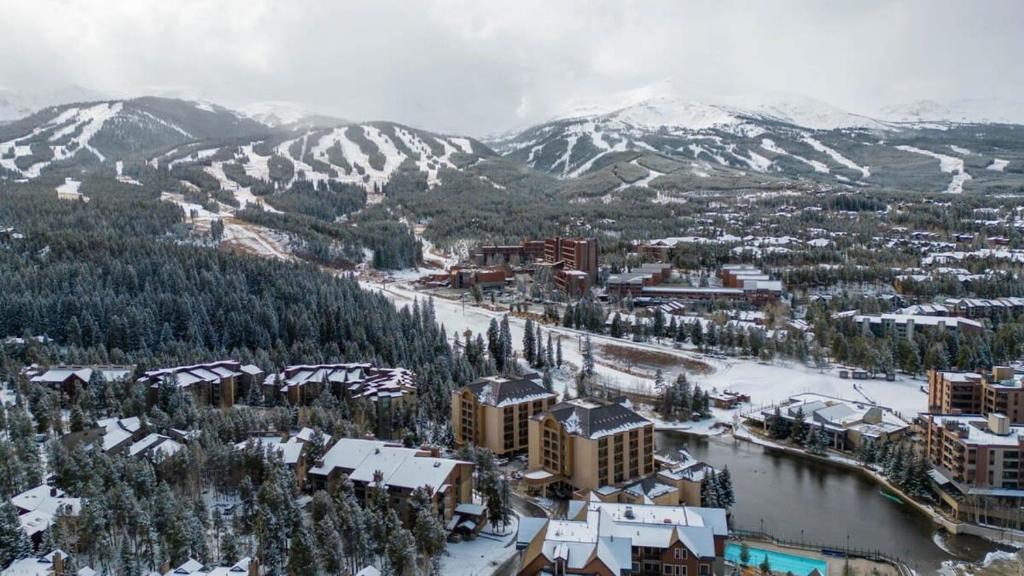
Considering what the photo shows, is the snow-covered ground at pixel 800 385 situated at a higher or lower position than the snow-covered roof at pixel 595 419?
lower

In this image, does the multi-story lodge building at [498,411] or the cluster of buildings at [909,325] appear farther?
the cluster of buildings at [909,325]

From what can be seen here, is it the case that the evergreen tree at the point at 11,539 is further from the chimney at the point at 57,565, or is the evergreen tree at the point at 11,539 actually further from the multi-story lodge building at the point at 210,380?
the multi-story lodge building at the point at 210,380

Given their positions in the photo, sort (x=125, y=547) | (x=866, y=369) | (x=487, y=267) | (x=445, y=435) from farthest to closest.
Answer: (x=487, y=267)
(x=866, y=369)
(x=445, y=435)
(x=125, y=547)

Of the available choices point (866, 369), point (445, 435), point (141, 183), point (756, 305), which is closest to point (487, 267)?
point (756, 305)

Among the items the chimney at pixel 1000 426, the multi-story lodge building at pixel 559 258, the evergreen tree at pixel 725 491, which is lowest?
the evergreen tree at pixel 725 491

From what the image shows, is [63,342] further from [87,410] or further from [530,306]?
[530,306]

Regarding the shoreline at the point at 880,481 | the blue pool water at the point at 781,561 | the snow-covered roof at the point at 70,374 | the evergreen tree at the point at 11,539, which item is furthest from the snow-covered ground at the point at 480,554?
the snow-covered roof at the point at 70,374

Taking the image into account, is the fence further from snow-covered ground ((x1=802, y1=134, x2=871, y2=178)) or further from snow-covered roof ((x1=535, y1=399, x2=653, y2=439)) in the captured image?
snow-covered ground ((x1=802, y1=134, x2=871, y2=178))

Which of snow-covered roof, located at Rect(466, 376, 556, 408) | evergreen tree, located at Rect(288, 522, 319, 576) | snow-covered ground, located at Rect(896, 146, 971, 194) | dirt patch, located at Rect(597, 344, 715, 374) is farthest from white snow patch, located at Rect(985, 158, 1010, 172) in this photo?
evergreen tree, located at Rect(288, 522, 319, 576)
